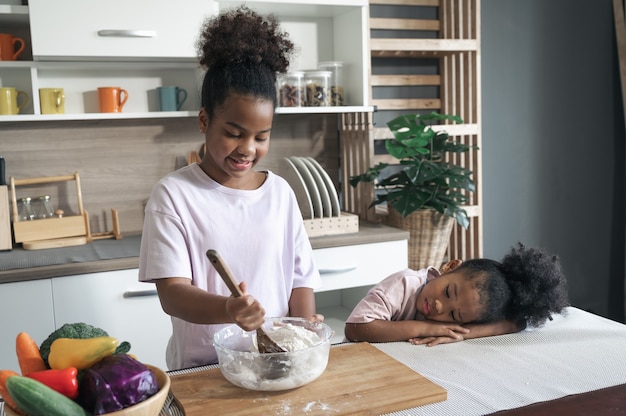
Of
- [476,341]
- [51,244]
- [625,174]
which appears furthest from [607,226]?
[51,244]

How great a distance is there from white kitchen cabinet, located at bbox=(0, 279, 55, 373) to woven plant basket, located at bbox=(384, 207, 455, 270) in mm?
1323

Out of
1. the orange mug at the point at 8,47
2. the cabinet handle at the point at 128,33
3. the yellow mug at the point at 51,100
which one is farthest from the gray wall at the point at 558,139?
the orange mug at the point at 8,47

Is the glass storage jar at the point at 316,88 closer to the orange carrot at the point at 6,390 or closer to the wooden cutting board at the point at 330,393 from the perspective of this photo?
the wooden cutting board at the point at 330,393

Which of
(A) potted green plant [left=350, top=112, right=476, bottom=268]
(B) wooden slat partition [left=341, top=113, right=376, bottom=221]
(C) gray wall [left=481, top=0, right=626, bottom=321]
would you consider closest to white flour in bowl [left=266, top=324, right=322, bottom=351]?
(A) potted green plant [left=350, top=112, right=476, bottom=268]

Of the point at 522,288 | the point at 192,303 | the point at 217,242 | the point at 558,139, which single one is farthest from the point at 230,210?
the point at 558,139

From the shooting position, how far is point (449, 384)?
3.56ft

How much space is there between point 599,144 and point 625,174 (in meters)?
0.22

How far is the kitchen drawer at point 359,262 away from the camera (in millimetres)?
2400

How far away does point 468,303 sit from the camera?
4.48 ft

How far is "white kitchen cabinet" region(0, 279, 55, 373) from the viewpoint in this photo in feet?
6.67

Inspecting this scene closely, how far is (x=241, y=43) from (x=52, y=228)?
1413 mm

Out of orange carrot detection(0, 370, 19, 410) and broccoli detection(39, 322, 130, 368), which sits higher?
broccoli detection(39, 322, 130, 368)

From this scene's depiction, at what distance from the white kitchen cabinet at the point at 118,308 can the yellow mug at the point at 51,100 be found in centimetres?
65

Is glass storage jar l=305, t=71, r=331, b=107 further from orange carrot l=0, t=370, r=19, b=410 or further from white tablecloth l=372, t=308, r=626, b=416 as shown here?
orange carrot l=0, t=370, r=19, b=410
